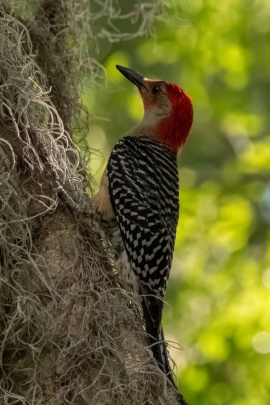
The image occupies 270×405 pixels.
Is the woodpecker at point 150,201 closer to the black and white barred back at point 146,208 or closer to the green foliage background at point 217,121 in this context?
the black and white barred back at point 146,208

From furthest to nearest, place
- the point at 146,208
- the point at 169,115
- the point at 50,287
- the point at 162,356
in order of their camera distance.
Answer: the point at 169,115, the point at 146,208, the point at 162,356, the point at 50,287

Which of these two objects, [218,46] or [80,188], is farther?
[218,46]

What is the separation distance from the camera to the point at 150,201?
12.8 feet

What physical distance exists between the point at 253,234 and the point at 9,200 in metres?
4.06

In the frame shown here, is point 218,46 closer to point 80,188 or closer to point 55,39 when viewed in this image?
point 55,39

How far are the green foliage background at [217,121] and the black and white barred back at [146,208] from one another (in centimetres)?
237

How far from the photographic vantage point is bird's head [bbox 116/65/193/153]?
440 centimetres

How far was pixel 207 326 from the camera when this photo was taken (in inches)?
245

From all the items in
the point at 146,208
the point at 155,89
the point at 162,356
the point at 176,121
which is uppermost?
the point at 155,89

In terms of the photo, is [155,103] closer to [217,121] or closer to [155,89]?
[155,89]

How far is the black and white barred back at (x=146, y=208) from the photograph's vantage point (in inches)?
147

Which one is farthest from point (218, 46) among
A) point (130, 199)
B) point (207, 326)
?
point (130, 199)

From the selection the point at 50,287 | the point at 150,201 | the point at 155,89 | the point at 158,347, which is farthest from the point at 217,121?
the point at 50,287

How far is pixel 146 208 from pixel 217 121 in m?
3.83
